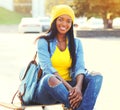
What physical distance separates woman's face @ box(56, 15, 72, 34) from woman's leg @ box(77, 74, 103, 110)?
60 centimetres

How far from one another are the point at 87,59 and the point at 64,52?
7807 mm

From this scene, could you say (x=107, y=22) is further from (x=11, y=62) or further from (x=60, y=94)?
(x=60, y=94)

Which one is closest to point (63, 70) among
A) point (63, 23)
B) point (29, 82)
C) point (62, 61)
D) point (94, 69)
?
point (62, 61)

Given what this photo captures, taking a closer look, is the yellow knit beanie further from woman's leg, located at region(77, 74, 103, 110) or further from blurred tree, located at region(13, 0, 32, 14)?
blurred tree, located at region(13, 0, 32, 14)

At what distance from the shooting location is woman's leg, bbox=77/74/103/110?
187 inches

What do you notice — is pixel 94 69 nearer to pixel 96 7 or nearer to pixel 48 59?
pixel 48 59

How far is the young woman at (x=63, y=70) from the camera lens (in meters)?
4.75

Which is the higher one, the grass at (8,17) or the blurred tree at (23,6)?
the blurred tree at (23,6)

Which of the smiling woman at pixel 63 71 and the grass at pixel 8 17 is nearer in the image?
the smiling woman at pixel 63 71

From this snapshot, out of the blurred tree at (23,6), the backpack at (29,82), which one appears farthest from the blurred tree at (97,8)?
the blurred tree at (23,6)

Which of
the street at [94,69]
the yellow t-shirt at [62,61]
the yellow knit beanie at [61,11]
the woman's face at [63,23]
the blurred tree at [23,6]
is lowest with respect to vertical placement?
the blurred tree at [23,6]

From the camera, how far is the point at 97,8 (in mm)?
25266

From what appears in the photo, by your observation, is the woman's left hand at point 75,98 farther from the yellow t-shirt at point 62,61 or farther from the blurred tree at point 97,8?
the blurred tree at point 97,8

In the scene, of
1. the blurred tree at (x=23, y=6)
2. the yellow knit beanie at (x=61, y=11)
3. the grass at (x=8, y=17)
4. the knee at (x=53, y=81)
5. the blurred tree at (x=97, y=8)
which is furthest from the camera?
the blurred tree at (x=23, y=6)
